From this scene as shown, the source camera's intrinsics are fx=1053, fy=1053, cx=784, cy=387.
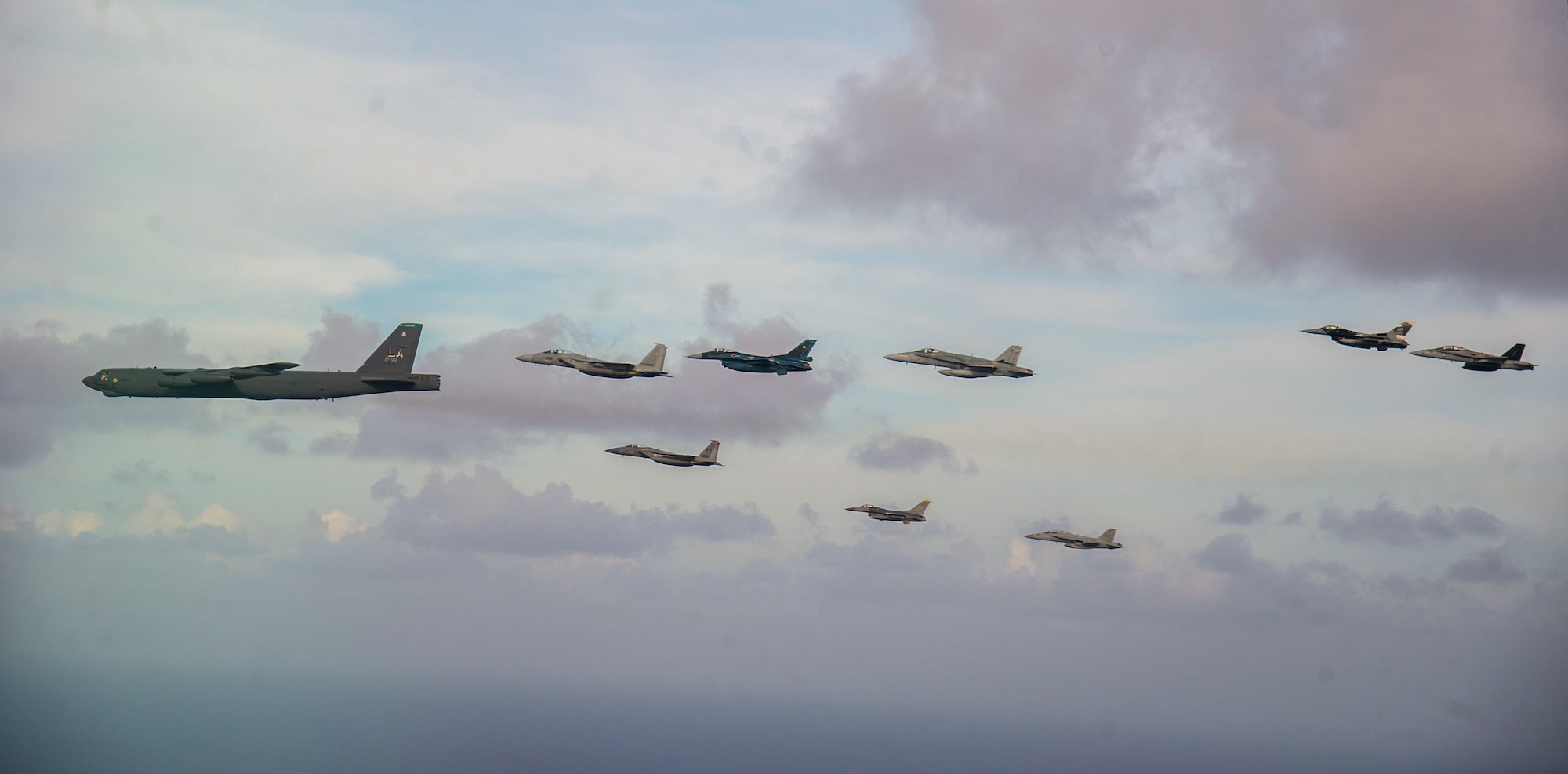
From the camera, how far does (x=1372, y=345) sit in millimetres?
140875

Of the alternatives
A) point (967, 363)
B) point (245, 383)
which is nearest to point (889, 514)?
point (967, 363)

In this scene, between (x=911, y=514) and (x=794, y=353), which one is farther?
(x=911, y=514)

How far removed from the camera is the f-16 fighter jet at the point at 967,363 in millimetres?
165875

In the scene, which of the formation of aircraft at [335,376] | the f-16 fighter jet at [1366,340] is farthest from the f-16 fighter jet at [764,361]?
the f-16 fighter jet at [1366,340]

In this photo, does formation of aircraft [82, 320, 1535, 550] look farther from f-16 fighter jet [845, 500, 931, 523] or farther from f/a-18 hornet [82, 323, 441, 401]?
f-16 fighter jet [845, 500, 931, 523]

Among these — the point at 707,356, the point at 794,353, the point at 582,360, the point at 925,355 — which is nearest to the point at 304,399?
the point at 582,360

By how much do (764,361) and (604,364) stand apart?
24.8 metres

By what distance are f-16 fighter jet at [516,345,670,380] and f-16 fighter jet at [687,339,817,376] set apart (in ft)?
21.4

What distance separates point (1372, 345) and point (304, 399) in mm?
144026

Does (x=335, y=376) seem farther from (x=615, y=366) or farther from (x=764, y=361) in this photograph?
(x=764, y=361)

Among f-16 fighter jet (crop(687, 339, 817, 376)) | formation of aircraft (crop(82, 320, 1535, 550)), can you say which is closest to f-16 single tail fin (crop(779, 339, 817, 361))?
f-16 fighter jet (crop(687, 339, 817, 376))

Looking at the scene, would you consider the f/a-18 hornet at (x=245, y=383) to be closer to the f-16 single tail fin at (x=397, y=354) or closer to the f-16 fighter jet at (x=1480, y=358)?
the f-16 single tail fin at (x=397, y=354)

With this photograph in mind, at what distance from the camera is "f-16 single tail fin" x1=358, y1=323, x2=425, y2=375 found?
14612 cm

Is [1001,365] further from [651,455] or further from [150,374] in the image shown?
[150,374]
